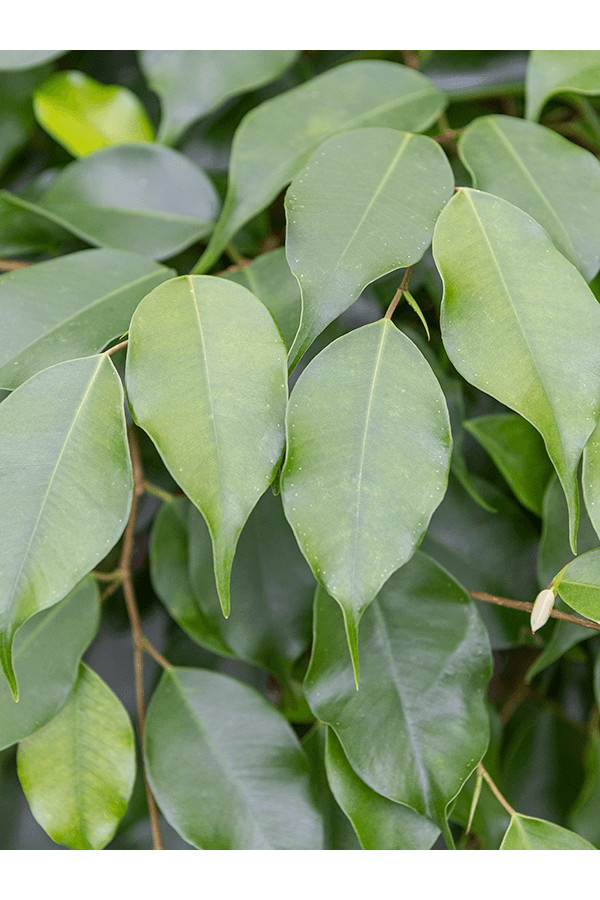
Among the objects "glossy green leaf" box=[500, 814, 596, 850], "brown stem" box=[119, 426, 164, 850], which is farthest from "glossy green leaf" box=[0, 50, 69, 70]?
"glossy green leaf" box=[500, 814, 596, 850]

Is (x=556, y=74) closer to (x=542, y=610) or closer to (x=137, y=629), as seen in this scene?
(x=542, y=610)

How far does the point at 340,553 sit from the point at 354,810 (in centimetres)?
19

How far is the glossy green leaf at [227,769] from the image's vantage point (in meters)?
0.40

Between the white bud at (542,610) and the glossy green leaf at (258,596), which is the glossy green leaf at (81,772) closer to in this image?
the glossy green leaf at (258,596)

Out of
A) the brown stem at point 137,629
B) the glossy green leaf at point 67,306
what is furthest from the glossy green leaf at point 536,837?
the glossy green leaf at point 67,306

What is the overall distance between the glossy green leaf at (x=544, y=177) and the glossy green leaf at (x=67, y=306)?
20 cm

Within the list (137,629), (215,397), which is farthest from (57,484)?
(137,629)

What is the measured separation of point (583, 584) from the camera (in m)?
0.33

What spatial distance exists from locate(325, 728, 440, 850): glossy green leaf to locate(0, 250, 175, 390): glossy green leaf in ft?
0.86

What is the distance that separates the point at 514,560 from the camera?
0.49 m

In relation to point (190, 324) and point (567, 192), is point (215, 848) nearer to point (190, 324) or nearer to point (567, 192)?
point (190, 324)

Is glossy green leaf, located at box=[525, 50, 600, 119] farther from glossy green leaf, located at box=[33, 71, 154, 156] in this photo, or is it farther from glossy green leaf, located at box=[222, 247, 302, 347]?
glossy green leaf, located at box=[33, 71, 154, 156]

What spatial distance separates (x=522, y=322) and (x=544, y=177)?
0.45 ft

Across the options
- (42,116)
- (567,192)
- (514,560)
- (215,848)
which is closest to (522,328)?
(567,192)
